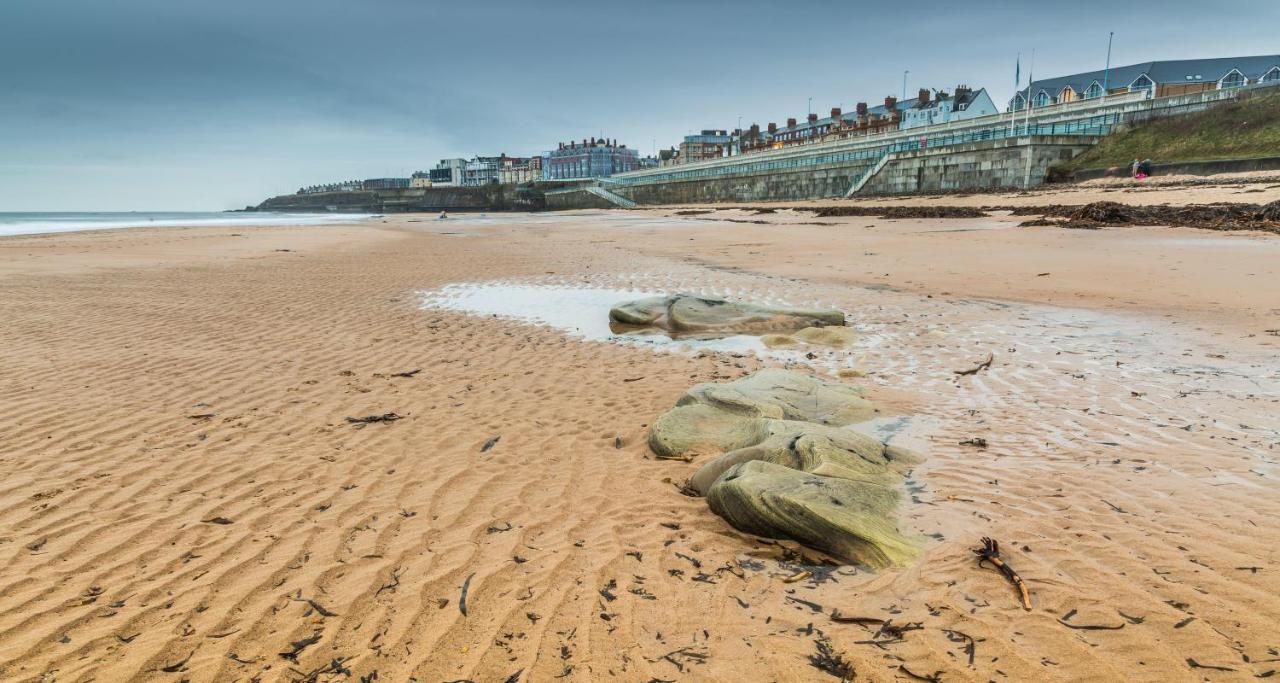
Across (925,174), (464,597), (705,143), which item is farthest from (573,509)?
(705,143)

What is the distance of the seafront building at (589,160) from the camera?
179625 mm

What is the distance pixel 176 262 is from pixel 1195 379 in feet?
67.2

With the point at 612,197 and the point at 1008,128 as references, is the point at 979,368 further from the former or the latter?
the point at 612,197

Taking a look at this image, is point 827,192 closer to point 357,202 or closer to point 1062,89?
point 1062,89

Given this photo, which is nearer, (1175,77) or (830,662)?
(830,662)

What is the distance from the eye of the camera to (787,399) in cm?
522

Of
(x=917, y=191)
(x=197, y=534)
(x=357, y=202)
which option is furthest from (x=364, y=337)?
(x=357, y=202)

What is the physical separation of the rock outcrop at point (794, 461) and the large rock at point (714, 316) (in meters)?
2.50

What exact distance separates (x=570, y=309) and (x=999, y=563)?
25.7 feet

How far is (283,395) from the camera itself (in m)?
6.00

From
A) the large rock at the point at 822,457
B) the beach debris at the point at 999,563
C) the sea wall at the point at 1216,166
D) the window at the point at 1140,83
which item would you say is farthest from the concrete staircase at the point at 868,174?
the beach debris at the point at 999,563

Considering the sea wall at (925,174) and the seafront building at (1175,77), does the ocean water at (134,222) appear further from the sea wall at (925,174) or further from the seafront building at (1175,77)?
the seafront building at (1175,77)

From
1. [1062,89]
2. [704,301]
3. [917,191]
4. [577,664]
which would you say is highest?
[1062,89]

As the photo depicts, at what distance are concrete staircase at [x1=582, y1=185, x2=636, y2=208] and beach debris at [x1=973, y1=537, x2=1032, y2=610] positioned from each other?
243ft
